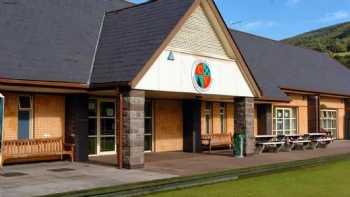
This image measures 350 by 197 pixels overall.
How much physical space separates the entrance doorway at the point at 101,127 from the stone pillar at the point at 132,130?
149 inches

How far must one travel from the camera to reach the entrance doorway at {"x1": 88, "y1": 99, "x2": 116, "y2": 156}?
18.4 m

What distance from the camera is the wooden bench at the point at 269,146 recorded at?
70.1 feet

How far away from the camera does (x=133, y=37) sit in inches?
645

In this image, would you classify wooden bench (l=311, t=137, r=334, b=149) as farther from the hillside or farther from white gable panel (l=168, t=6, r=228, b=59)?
the hillside

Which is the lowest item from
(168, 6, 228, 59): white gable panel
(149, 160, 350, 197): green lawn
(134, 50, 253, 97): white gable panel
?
(149, 160, 350, 197): green lawn

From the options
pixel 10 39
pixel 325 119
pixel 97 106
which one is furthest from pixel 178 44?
pixel 325 119

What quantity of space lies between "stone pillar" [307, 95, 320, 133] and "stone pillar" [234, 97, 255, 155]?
10.8 m

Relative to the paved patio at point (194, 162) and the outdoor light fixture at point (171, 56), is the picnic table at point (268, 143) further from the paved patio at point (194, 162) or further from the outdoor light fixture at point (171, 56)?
the outdoor light fixture at point (171, 56)

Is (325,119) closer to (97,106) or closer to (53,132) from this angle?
(97,106)

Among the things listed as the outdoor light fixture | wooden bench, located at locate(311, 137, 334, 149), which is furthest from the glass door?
wooden bench, located at locate(311, 137, 334, 149)

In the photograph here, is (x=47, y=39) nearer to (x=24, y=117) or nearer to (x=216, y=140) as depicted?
(x=24, y=117)

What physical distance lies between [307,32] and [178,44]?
14118 cm

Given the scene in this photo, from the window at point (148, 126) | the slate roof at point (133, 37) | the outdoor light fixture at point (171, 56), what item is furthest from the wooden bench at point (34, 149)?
the window at point (148, 126)

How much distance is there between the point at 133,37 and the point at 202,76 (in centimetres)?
291
